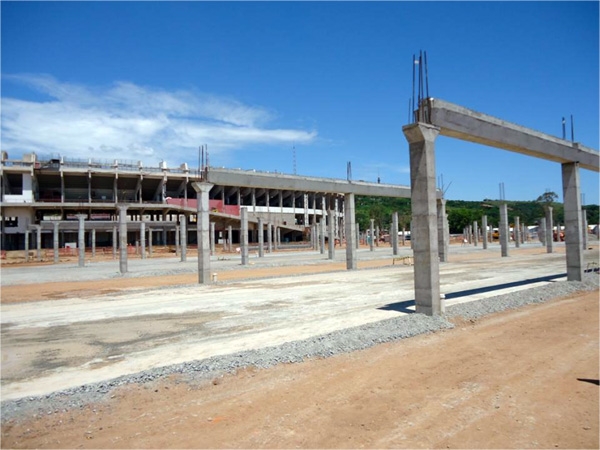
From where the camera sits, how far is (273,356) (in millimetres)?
7113

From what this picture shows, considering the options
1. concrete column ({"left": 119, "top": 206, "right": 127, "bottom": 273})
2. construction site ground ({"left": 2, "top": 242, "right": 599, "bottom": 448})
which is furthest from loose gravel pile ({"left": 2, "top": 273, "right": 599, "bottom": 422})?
concrete column ({"left": 119, "top": 206, "right": 127, "bottom": 273})

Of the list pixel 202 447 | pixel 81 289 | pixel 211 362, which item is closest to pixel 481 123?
pixel 211 362

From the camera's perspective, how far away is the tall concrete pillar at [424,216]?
10188 mm

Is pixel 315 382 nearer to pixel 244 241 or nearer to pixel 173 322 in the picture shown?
pixel 173 322

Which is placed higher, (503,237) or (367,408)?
(503,237)

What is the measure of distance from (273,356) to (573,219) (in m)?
14.3

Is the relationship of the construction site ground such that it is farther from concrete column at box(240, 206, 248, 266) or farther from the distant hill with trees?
the distant hill with trees

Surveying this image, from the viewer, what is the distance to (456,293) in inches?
536

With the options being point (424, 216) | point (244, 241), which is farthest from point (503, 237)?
point (424, 216)

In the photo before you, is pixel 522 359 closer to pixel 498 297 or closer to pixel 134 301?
pixel 498 297

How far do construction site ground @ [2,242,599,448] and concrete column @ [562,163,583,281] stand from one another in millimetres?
4334

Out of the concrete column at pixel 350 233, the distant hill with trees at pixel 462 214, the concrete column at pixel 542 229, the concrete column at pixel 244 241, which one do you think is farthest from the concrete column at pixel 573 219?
the distant hill with trees at pixel 462 214

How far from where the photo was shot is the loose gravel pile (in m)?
5.42

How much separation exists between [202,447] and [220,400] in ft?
3.95
